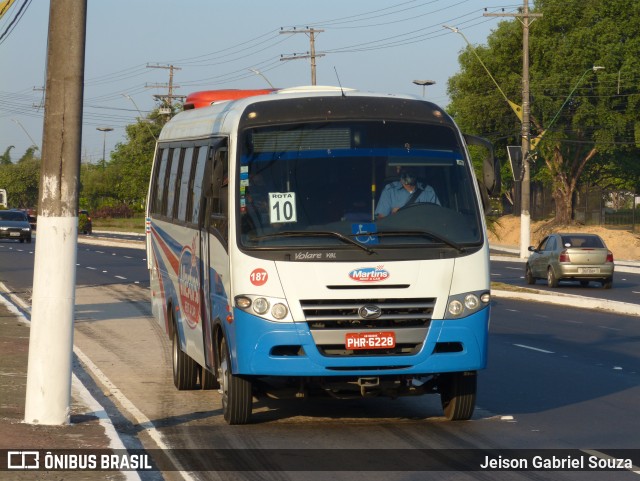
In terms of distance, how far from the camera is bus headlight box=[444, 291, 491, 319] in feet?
36.0

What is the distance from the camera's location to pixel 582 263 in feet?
114

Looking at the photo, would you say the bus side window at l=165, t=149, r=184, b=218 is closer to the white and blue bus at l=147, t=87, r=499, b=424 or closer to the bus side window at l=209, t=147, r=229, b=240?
the white and blue bus at l=147, t=87, r=499, b=424

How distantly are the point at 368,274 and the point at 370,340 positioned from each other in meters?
0.54

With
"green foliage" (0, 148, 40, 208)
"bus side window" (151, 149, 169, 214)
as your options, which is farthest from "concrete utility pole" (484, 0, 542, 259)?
"green foliage" (0, 148, 40, 208)

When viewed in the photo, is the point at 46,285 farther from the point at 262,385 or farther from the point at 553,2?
the point at 553,2

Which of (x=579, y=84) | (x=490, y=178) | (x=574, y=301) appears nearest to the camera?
(x=490, y=178)

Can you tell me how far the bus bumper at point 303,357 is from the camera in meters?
10.7

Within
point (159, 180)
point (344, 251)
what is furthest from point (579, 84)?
point (344, 251)

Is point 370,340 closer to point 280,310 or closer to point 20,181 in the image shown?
point 280,310

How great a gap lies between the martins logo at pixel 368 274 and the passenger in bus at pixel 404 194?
545 millimetres

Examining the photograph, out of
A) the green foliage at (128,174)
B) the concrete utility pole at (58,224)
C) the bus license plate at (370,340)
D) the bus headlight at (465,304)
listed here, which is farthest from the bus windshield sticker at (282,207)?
the green foliage at (128,174)

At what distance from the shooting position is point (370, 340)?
10.8 meters

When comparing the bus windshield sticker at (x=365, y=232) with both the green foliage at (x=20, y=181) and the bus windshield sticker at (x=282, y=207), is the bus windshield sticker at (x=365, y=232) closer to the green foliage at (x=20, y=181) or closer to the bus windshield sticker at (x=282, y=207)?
the bus windshield sticker at (x=282, y=207)

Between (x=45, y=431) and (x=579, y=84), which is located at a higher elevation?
(x=579, y=84)
